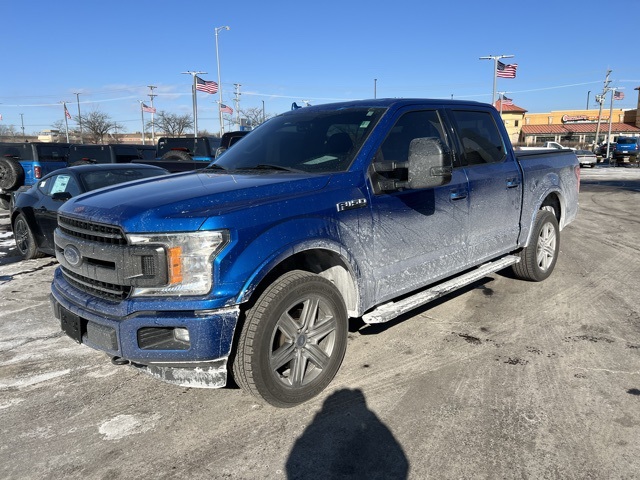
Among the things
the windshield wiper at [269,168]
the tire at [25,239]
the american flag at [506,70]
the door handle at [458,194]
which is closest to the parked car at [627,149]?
the american flag at [506,70]

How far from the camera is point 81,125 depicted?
74.6 meters

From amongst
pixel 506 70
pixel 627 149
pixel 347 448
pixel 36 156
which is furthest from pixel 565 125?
pixel 347 448

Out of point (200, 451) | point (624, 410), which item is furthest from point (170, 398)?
point (624, 410)

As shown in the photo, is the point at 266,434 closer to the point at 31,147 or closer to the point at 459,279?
the point at 459,279

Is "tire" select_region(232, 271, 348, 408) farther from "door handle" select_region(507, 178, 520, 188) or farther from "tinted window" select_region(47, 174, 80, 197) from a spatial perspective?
"tinted window" select_region(47, 174, 80, 197)

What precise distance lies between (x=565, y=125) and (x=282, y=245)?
283ft

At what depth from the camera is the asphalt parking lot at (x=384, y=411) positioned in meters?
2.56

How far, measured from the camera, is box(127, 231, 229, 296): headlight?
8.54ft

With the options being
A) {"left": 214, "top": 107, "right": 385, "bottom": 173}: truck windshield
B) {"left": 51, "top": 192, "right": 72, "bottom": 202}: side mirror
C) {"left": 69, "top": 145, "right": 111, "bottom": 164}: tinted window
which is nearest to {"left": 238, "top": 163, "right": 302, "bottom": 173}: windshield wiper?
{"left": 214, "top": 107, "right": 385, "bottom": 173}: truck windshield

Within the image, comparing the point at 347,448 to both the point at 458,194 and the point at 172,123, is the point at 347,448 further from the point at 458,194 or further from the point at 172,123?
the point at 172,123

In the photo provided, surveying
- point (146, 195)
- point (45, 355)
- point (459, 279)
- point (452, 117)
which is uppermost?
point (452, 117)

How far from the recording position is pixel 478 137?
474 cm

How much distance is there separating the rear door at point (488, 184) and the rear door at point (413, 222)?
0.65ft

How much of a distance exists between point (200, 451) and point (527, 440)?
1.83 metres
